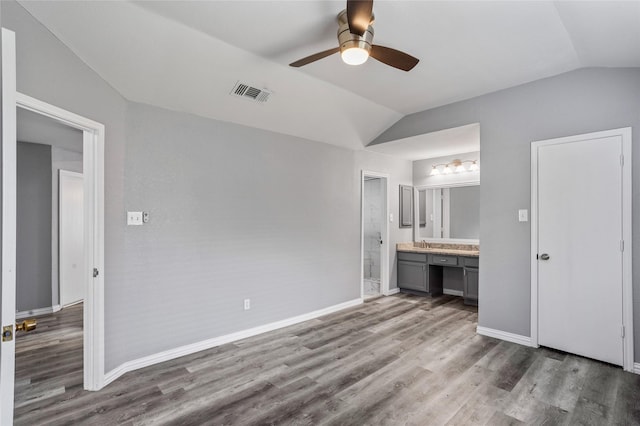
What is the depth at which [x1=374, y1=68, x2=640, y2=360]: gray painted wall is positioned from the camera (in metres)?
2.89

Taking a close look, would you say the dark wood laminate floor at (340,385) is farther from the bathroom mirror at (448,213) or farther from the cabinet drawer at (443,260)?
the bathroom mirror at (448,213)

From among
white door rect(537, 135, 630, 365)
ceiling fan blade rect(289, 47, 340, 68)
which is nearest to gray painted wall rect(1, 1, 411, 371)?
ceiling fan blade rect(289, 47, 340, 68)

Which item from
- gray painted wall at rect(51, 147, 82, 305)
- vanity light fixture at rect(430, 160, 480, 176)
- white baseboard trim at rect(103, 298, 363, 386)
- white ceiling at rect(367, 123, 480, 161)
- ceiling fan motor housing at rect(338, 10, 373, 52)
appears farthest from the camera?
vanity light fixture at rect(430, 160, 480, 176)

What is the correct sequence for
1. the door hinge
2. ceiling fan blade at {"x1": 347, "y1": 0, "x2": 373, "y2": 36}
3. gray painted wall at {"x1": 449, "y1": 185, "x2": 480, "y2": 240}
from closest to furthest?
the door hinge → ceiling fan blade at {"x1": 347, "y1": 0, "x2": 373, "y2": 36} → gray painted wall at {"x1": 449, "y1": 185, "x2": 480, "y2": 240}

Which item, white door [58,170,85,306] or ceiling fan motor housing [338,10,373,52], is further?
white door [58,170,85,306]

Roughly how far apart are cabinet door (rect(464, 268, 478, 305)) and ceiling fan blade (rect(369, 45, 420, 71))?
11.6ft

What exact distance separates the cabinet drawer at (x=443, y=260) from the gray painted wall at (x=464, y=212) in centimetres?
76

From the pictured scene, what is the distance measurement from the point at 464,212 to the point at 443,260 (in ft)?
3.46

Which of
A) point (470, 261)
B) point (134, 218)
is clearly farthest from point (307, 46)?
point (470, 261)

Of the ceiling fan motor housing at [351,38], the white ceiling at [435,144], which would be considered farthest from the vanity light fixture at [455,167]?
the ceiling fan motor housing at [351,38]

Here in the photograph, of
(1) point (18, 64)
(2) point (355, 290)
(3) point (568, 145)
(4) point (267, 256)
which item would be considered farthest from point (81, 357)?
(3) point (568, 145)

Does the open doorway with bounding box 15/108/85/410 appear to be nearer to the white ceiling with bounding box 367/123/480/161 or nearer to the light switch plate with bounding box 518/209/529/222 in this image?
the white ceiling with bounding box 367/123/480/161

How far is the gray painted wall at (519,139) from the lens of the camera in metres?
2.89

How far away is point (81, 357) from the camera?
10.3 feet
